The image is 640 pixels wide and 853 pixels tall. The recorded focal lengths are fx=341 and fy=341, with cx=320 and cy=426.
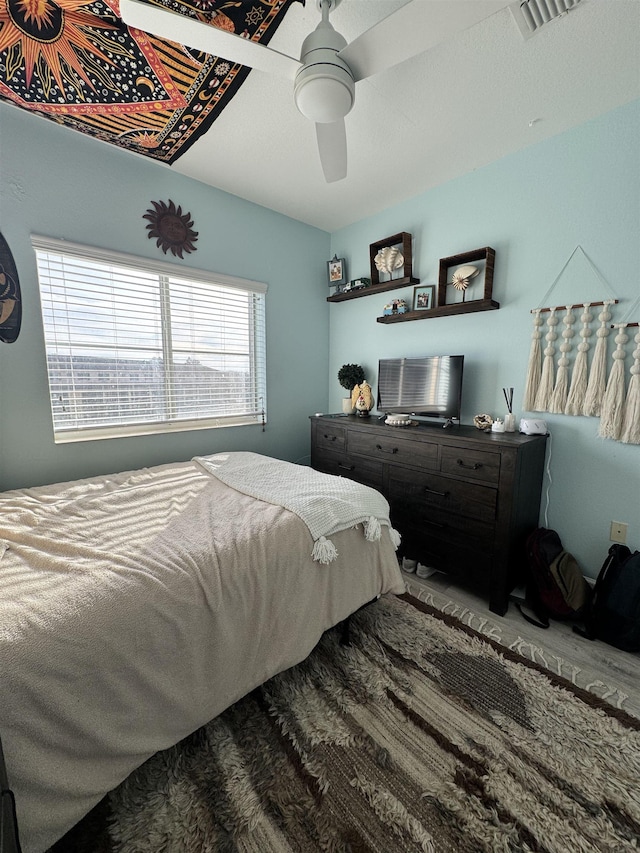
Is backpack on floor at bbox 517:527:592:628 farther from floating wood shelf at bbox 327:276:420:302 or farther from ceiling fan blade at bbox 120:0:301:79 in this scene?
ceiling fan blade at bbox 120:0:301:79

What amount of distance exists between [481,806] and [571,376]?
2.02 meters

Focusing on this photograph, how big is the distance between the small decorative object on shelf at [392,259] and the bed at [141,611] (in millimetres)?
1837

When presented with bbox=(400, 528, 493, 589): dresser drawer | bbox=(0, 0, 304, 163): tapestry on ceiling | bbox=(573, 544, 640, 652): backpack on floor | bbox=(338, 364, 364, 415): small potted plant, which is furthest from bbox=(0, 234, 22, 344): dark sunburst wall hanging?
bbox=(573, 544, 640, 652): backpack on floor

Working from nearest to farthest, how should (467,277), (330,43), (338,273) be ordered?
1. (330,43)
2. (467,277)
3. (338,273)

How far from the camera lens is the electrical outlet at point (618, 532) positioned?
1889 millimetres

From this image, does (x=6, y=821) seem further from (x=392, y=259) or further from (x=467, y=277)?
(x=392, y=259)

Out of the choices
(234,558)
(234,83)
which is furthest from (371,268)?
(234,558)

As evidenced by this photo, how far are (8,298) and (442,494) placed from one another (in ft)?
8.81

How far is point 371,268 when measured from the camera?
2865mm

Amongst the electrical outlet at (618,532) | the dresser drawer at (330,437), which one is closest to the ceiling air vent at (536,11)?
the dresser drawer at (330,437)

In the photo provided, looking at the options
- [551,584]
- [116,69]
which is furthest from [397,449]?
[116,69]

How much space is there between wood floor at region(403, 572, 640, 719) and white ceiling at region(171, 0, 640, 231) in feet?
8.72

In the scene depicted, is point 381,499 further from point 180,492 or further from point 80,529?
point 80,529

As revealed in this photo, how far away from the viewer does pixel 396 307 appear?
8.96 feet
